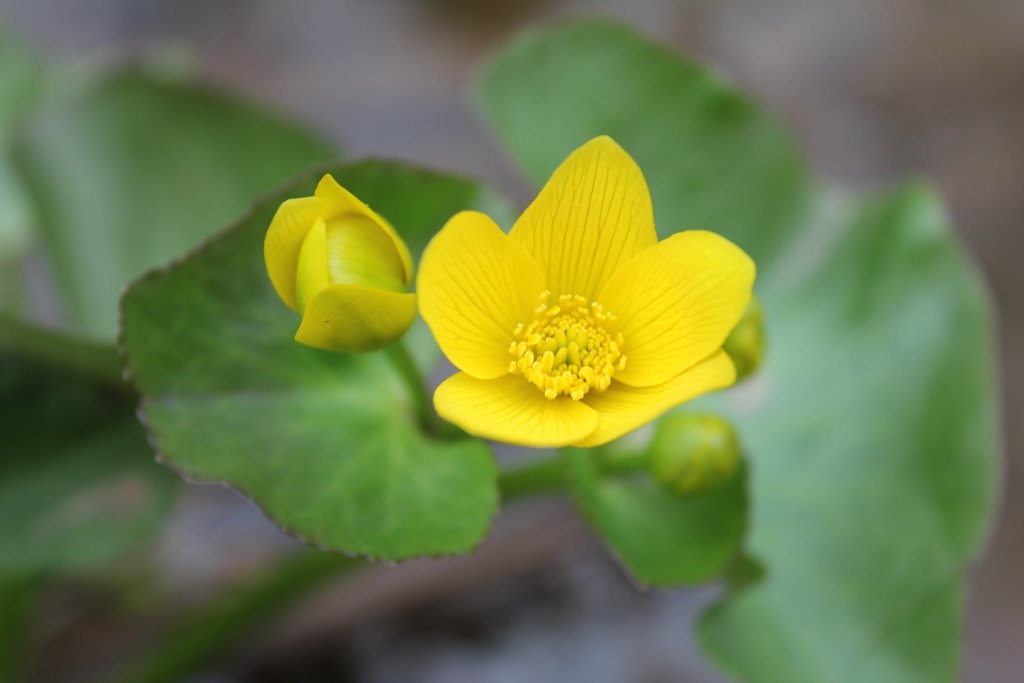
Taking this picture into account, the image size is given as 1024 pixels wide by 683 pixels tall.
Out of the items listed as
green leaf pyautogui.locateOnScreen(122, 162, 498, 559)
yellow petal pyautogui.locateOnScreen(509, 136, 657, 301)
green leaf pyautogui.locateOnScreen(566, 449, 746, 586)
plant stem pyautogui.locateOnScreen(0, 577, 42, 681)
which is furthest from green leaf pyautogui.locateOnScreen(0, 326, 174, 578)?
yellow petal pyautogui.locateOnScreen(509, 136, 657, 301)

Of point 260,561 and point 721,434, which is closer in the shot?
point 721,434

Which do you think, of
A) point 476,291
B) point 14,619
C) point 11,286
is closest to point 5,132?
point 11,286

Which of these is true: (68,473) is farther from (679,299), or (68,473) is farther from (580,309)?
(679,299)

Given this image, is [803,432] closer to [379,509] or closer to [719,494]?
[719,494]

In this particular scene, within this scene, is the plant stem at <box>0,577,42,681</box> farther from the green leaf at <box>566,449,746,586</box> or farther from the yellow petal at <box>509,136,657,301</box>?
the yellow petal at <box>509,136,657,301</box>

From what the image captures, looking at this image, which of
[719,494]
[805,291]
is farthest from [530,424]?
[805,291]

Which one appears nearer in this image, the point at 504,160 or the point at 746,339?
the point at 746,339
